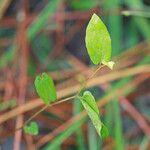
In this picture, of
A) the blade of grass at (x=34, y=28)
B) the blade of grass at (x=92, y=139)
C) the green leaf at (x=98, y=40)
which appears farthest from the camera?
the blade of grass at (x=34, y=28)

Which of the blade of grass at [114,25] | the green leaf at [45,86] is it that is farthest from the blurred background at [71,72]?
the green leaf at [45,86]

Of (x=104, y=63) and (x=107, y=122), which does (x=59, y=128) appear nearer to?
(x=107, y=122)

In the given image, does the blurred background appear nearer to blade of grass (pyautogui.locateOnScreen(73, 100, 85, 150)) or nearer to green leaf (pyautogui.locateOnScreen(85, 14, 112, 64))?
blade of grass (pyautogui.locateOnScreen(73, 100, 85, 150))

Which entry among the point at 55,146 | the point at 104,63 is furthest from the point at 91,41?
the point at 55,146

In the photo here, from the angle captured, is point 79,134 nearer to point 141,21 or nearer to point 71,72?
point 71,72

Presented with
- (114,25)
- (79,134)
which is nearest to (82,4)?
(114,25)

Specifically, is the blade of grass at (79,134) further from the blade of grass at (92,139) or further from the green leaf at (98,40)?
the green leaf at (98,40)
